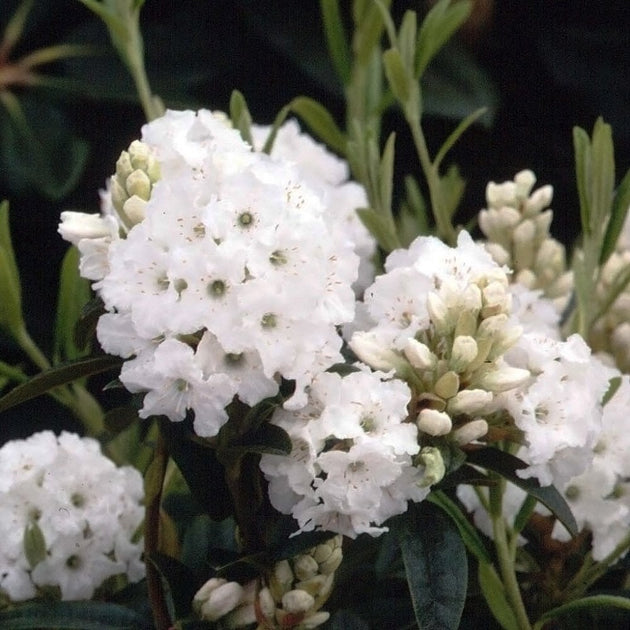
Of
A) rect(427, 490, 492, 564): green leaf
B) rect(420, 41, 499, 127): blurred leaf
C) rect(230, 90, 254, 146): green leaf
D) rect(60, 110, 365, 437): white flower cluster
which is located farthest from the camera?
rect(420, 41, 499, 127): blurred leaf

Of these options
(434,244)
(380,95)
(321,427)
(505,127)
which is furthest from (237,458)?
(505,127)

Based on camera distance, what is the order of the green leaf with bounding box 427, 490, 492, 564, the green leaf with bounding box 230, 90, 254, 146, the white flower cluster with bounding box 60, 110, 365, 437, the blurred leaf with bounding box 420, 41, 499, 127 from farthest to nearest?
1. the blurred leaf with bounding box 420, 41, 499, 127
2. the green leaf with bounding box 230, 90, 254, 146
3. the green leaf with bounding box 427, 490, 492, 564
4. the white flower cluster with bounding box 60, 110, 365, 437

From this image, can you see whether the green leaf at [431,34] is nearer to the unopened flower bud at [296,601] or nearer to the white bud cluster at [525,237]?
the white bud cluster at [525,237]

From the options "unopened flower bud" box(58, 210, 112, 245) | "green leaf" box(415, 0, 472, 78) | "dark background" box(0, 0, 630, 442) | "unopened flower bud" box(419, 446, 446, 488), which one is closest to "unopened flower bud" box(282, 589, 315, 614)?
"unopened flower bud" box(419, 446, 446, 488)

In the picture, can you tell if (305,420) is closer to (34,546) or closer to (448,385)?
(448,385)

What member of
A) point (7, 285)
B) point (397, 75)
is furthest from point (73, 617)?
point (397, 75)

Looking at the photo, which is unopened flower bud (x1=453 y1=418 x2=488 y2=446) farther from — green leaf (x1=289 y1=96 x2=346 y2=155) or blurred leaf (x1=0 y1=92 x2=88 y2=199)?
blurred leaf (x1=0 y1=92 x2=88 y2=199)

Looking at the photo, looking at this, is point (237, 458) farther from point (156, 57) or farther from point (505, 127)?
point (505, 127)
